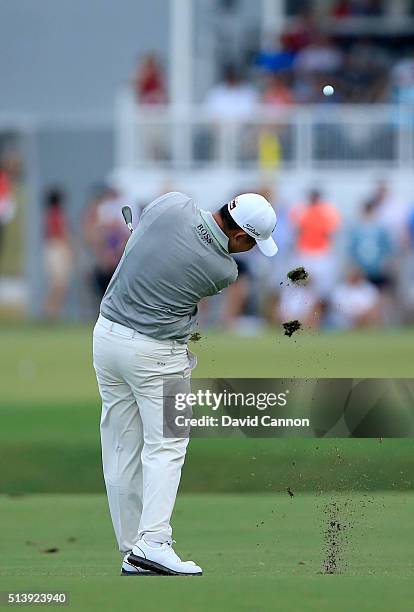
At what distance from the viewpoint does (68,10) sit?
31.6 meters

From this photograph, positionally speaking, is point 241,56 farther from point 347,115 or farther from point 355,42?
point 347,115

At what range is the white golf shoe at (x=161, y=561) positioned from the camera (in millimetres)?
8117

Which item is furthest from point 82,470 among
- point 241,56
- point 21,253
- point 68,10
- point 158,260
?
point 68,10

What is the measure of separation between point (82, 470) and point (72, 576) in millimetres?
4678

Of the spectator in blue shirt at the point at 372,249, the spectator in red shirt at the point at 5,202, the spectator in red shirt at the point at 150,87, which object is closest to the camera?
the spectator in blue shirt at the point at 372,249

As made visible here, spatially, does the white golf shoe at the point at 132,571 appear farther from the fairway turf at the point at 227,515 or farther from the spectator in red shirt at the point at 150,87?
the spectator in red shirt at the point at 150,87

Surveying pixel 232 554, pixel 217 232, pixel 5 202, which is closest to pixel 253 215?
pixel 217 232

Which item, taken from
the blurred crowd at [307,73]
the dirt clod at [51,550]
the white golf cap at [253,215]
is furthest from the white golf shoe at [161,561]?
the blurred crowd at [307,73]

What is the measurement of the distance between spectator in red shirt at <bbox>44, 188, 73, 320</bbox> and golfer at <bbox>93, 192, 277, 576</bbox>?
16317 millimetres

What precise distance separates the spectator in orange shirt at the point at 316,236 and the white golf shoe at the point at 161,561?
47.7ft

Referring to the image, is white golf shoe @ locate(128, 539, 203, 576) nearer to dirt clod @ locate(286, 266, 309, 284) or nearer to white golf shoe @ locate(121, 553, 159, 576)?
white golf shoe @ locate(121, 553, 159, 576)

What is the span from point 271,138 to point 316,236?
2.22 m

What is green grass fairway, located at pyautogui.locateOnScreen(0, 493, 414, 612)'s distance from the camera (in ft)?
23.4

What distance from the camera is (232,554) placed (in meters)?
9.12
